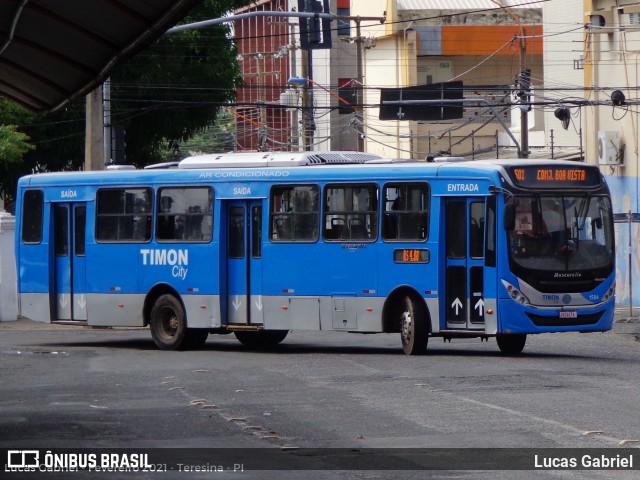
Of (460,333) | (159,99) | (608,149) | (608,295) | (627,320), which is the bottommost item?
(627,320)

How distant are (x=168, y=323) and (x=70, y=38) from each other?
11.9 metres

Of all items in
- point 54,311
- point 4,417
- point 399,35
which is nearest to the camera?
point 4,417

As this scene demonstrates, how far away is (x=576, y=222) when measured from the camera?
19.9 m

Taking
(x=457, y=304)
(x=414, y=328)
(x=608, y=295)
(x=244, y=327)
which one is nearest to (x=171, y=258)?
(x=244, y=327)

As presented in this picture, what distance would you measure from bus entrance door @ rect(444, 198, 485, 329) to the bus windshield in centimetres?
57

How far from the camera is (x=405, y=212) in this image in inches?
801

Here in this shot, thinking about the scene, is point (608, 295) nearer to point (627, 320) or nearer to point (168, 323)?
point (168, 323)

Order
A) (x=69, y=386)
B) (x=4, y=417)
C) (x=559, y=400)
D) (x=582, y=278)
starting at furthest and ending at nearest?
(x=582, y=278) < (x=69, y=386) < (x=559, y=400) < (x=4, y=417)

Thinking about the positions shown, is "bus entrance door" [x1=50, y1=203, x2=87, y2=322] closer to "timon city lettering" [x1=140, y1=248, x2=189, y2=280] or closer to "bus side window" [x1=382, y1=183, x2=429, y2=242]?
"timon city lettering" [x1=140, y1=248, x2=189, y2=280]

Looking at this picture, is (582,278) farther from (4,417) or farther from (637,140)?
(637,140)

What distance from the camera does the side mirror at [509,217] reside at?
62.8 ft

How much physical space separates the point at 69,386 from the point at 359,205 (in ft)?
20.9

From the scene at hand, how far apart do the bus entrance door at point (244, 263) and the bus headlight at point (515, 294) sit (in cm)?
447

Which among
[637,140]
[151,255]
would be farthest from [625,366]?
[637,140]
